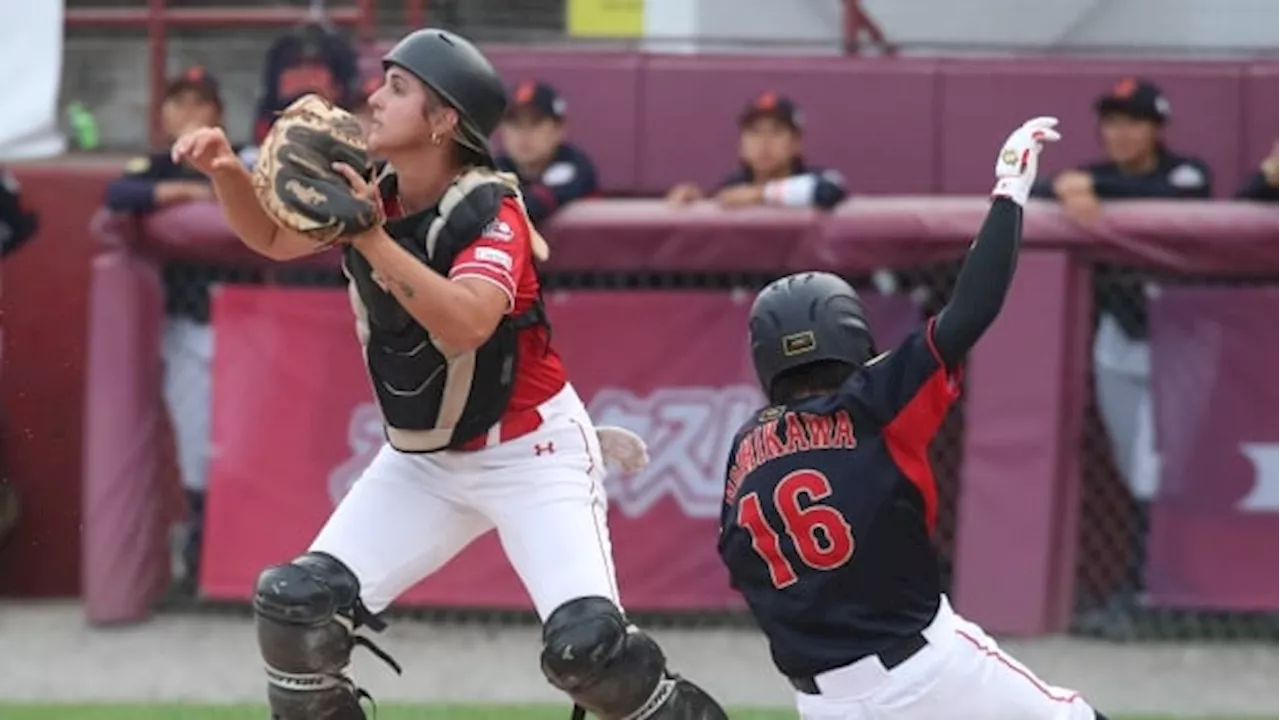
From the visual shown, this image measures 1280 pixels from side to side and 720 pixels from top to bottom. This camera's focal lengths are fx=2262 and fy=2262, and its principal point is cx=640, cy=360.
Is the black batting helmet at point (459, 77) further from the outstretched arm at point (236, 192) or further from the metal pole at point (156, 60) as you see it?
the metal pole at point (156, 60)

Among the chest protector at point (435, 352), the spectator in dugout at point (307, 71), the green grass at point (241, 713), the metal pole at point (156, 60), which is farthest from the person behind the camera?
the metal pole at point (156, 60)

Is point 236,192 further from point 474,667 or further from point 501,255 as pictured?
point 474,667

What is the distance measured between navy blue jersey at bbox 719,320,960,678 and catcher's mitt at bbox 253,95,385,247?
0.93 meters

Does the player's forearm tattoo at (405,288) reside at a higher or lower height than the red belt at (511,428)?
higher

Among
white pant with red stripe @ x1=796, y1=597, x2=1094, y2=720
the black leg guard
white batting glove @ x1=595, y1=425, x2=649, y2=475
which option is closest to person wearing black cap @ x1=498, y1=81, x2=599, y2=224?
white batting glove @ x1=595, y1=425, x2=649, y2=475

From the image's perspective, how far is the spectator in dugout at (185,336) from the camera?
319 inches

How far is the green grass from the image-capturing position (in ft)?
21.7

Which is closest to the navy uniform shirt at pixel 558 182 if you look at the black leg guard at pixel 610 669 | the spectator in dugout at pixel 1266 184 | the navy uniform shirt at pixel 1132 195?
the navy uniform shirt at pixel 1132 195

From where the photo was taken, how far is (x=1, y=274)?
8820mm

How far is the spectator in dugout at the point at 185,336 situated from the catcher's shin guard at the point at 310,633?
3.36 meters

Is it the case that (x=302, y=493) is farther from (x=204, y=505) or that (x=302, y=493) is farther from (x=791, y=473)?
(x=791, y=473)

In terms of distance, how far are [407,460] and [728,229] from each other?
3011 millimetres

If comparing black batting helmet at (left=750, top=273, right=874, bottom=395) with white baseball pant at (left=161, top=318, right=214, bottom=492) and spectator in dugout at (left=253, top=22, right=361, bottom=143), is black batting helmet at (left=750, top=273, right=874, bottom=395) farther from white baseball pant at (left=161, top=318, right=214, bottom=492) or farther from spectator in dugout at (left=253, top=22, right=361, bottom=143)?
spectator in dugout at (left=253, top=22, right=361, bottom=143)

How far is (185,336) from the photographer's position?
27.2ft
